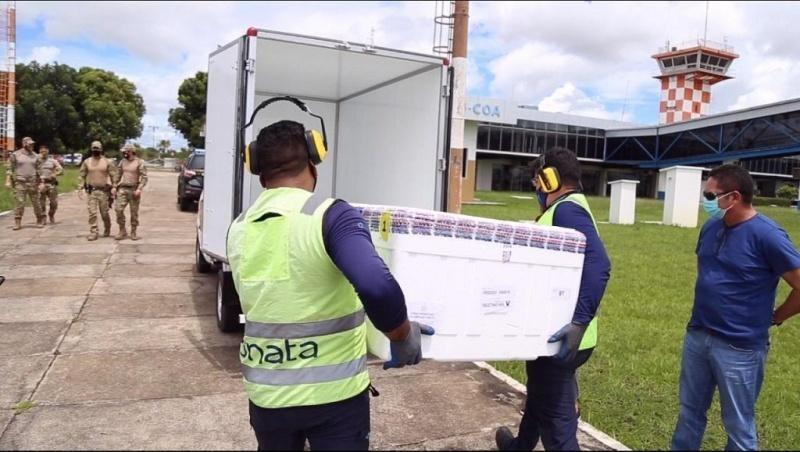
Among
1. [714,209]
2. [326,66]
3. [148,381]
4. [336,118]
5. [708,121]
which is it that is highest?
[708,121]

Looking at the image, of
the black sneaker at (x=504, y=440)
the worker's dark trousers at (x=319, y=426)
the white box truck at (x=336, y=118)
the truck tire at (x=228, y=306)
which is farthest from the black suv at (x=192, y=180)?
the worker's dark trousers at (x=319, y=426)

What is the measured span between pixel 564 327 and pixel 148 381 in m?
3.37

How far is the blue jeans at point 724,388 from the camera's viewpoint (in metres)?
3.09

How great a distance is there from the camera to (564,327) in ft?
8.43

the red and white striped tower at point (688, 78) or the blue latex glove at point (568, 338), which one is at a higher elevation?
the red and white striped tower at point (688, 78)

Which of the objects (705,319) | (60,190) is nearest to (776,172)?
(60,190)

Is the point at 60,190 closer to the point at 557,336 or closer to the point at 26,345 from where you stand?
the point at 26,345

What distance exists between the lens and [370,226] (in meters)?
2.40

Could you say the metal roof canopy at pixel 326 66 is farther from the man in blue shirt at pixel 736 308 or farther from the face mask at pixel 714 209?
the man in blue shirt at pixel 736 308

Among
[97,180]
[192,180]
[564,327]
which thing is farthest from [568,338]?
[192,180]

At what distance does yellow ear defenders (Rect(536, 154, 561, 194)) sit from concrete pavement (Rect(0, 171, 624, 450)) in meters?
1.64

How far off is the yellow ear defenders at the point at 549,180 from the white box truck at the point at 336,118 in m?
2.82

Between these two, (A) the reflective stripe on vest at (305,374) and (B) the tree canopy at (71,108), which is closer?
(A) the reflective stripe on vest at (305,374)

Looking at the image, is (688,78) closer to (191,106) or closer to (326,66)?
(191,106)
